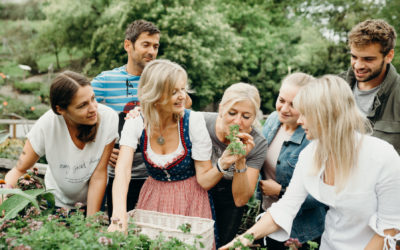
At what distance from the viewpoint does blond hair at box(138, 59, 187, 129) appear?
2.22 m

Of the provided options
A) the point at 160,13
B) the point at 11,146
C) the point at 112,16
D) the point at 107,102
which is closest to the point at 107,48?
the point at 112,16

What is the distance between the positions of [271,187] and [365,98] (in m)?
1.27

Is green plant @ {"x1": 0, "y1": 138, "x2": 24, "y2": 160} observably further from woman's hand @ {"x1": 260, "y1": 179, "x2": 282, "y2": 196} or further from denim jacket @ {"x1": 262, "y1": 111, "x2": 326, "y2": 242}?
denim jacket @ {"x1": 262, "y1": 111, "x2": 326, "y2": 242}

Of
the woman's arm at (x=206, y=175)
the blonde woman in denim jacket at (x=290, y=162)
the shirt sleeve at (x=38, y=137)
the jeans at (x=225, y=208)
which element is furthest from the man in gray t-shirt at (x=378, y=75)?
the shirt sleeve at (x=38, y=137)

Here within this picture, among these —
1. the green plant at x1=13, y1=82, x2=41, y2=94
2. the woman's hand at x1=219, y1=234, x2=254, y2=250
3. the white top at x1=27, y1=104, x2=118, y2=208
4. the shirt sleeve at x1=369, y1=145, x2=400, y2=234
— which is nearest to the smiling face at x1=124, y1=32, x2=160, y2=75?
the white top at x1=27, y1=104, x2=118, y2=208

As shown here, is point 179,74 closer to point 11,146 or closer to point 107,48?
point 11,146

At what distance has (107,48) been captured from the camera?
44.0 ft

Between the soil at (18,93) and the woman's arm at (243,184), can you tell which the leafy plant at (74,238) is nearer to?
the woman's arm at (243,184)

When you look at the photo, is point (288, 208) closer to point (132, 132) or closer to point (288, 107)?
point (288, 107)

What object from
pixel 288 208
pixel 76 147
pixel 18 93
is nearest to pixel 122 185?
pixel 76 147

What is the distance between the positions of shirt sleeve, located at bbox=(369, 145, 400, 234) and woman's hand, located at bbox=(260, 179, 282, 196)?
2.68 feet

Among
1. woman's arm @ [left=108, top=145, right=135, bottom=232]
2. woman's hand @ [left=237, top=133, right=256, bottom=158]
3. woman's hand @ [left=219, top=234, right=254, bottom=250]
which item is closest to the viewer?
woman's hand @ [left=219, top=234, right=254, bottom=250]

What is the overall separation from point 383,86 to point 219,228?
1.80m

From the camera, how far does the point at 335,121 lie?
5.79 ft
